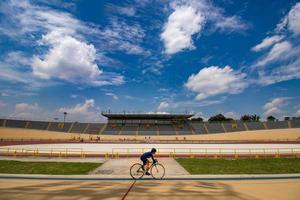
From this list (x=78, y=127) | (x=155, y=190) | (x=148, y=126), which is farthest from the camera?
(x=148, y=126)

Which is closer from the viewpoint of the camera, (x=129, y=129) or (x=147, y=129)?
(x=129, y=129)

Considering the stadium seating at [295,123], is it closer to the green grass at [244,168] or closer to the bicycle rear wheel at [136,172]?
the green grass at [244,168]

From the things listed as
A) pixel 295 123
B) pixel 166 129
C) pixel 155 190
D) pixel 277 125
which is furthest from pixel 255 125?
pixel 155 190

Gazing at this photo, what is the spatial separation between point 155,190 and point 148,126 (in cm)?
6112

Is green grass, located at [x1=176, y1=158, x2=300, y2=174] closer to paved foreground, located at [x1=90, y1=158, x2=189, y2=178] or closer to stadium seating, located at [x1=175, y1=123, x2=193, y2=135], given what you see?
paved foreground, located at [x1=90, y1=158, x2=189, y2=178]

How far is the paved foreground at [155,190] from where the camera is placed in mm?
7109

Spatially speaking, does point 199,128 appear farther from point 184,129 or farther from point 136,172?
point 136,172

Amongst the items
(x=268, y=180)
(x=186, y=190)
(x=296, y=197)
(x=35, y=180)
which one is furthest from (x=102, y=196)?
(x=268, y=180)

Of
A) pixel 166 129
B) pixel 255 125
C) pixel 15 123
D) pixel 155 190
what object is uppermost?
pixel 15 123

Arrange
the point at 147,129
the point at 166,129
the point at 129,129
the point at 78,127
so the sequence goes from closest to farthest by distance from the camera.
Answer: the point at 129,129, the point at 147,129, the point at 166,129, the point at 78,127

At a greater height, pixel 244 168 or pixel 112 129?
pixel 112 129

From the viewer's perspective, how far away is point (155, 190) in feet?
26.0

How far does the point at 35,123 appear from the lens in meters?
64.6

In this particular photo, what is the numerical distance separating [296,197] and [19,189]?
10112 mm
